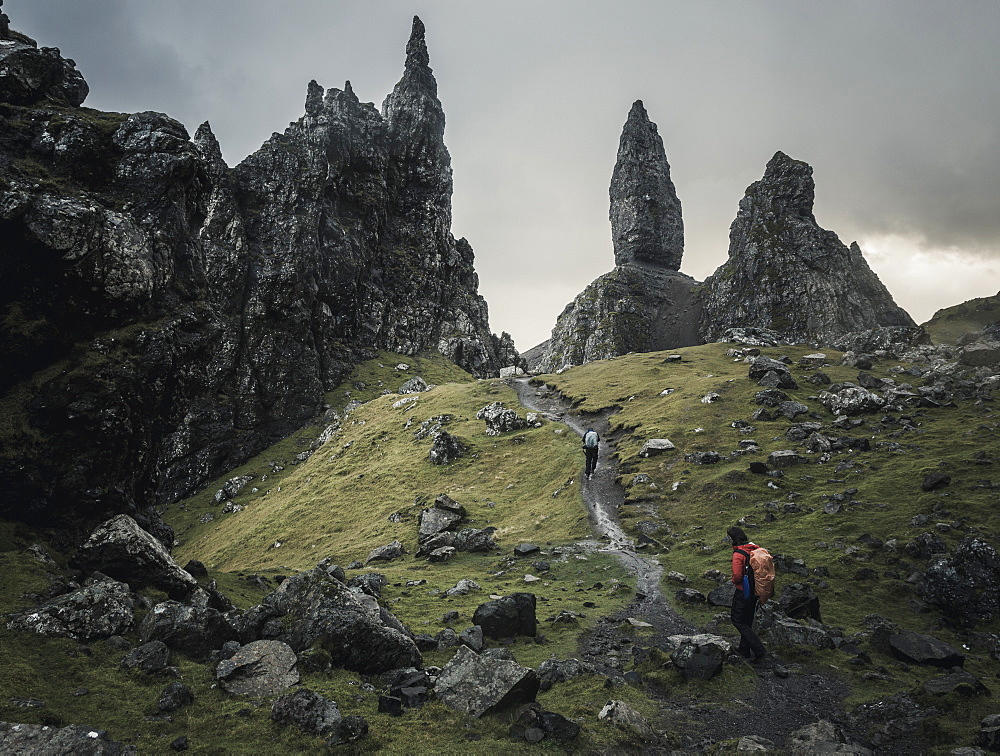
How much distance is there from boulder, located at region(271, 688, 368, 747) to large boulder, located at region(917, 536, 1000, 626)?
60.3 feet

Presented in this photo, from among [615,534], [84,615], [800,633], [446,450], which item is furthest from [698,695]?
[446,450]

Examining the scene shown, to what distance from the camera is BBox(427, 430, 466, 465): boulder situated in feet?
178

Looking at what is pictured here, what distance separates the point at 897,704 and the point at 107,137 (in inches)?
1381

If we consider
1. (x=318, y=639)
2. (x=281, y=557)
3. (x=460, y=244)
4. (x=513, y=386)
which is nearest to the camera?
(x=318, y=639)

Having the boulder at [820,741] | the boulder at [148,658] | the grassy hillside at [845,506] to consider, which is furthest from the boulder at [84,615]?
the grassy hillside at [845,506]

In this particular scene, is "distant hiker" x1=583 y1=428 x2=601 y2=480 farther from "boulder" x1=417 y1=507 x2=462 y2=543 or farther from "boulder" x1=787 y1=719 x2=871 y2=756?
"boulder" x1=787 y1=719 x2=871 y2=756

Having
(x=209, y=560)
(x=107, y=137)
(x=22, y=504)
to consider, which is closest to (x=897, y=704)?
(x=22, y=504)

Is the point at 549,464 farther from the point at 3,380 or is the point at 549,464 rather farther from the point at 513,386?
the point at 513,386

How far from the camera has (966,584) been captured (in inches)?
632

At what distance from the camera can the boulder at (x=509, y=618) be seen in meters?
16.9

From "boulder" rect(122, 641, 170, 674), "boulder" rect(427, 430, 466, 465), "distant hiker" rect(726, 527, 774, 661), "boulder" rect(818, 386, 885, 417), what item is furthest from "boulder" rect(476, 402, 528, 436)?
"boulder" rect(122, 641, 170, 674)

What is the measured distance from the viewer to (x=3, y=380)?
1758 cm

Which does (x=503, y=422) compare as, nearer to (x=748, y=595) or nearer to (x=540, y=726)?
(x=748, y=595)

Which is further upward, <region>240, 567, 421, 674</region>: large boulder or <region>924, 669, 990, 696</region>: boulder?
<region>240, 567, 421, 674</region>: large boulder
